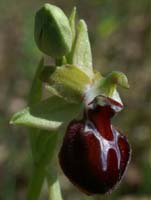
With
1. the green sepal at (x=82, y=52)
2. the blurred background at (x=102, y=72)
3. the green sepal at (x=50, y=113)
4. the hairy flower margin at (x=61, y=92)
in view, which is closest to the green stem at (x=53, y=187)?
the hairy flower margin at (x=61, y=92)

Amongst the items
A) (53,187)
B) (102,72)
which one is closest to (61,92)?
(53,187)

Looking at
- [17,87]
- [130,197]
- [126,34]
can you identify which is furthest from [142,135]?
[126,34]

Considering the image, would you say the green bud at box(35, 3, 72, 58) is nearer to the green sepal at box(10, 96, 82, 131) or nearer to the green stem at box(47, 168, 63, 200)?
the green sepal at box(10, 96, 82, 131)

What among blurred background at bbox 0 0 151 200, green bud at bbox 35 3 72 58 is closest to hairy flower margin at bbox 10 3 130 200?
green bud at bbox 35 3 72 58

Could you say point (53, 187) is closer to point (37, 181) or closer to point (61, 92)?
point (37, 181)

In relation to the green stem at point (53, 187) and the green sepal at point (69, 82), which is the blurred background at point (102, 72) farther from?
the green sepal at point (69, 82)

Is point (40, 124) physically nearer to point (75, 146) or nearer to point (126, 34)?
point (75, 146)
